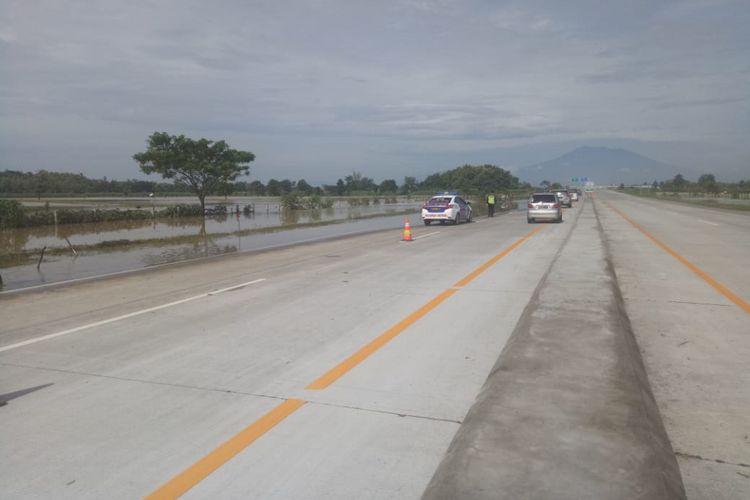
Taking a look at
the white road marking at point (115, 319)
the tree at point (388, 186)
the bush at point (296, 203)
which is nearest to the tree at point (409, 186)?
the tree at point (388, 186)

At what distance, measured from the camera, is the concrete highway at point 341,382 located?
3467 mm

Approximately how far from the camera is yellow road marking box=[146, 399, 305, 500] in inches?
131

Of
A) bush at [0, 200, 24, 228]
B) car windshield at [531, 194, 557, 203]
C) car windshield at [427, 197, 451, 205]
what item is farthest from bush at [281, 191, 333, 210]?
car windshield at [531, 194, 557, 203]

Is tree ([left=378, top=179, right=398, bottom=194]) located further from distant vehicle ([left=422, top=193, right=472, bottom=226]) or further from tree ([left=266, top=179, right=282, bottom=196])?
distant vehicle ([left=422, top=193, right=472, bottom=226])

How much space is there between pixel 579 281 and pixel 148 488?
7804 millimetres

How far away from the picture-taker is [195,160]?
Result: 42.8m

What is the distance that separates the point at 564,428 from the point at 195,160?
4270 cm

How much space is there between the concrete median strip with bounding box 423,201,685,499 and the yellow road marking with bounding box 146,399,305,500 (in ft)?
4.64

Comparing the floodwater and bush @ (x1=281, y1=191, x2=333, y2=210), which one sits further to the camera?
bush @ (x1=281, y1=191, x2=333, y2=210)

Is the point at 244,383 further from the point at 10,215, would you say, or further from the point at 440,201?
the point at 10,215

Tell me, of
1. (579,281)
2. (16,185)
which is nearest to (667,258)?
(579,281)

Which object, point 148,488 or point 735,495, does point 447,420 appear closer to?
point 735,495

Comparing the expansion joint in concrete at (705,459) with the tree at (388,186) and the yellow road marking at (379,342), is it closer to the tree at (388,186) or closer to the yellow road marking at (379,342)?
the yellow road marking at (379,342)

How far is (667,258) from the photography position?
1399 centimetres
